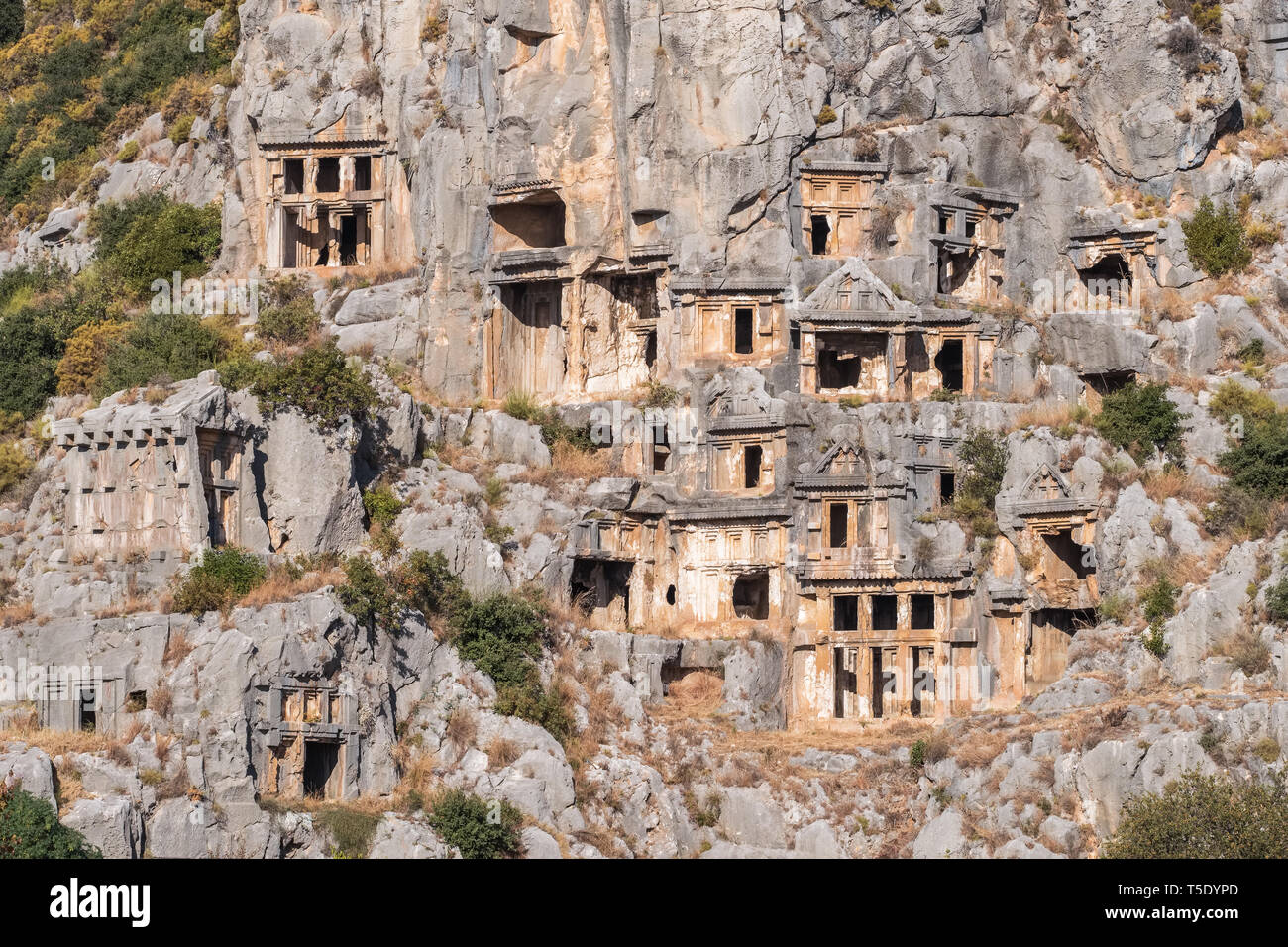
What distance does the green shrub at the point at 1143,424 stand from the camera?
77.2 meters

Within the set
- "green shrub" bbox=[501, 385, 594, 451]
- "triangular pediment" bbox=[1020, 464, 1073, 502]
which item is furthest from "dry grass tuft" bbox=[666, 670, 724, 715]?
"triangular pediment" bbox=[1020, 464, 1073, 502]

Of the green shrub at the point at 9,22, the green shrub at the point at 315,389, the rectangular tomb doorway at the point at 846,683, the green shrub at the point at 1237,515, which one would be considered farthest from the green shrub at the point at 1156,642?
the green shrub at the point at 9,22

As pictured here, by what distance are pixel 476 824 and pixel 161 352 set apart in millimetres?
24379

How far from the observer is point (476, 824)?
6381 cm

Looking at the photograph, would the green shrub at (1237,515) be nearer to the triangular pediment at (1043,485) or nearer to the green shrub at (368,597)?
the triangular pediment at (1043,485)

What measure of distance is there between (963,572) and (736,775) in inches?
420

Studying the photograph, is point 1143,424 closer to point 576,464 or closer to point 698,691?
point 698,691

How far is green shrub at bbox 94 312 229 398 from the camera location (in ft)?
263

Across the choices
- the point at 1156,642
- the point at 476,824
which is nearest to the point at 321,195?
the point at 476,824

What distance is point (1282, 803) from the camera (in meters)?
61.1

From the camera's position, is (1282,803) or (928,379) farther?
(928,379)

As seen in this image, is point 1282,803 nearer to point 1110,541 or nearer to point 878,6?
point 1110,541

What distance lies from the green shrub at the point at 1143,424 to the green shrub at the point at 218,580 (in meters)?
26.9
